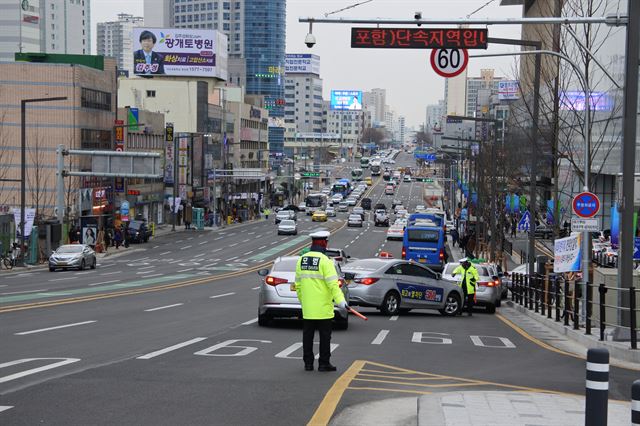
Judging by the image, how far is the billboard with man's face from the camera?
131m

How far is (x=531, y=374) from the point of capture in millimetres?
13719

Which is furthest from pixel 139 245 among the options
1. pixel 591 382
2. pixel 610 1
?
pixel 591 382

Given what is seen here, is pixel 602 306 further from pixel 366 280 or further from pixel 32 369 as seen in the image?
pixel 32 369

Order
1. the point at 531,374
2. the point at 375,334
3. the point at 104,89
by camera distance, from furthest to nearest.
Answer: the point at 104,89, the point at 375,334, the point at 531,374

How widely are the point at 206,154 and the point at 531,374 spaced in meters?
109

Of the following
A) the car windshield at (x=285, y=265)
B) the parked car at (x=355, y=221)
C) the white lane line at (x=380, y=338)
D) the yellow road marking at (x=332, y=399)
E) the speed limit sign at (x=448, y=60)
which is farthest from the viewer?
the parked car at (x=355, y=221)

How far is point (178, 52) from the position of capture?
131125mm

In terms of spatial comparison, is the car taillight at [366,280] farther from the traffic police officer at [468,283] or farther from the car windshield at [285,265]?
the car windshield at [285,265]

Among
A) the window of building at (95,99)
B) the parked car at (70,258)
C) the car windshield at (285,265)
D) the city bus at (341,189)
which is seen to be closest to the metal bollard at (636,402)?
the car windshield at (285,265)

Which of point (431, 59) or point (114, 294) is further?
point (114, 294)

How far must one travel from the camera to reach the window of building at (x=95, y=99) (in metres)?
77.5

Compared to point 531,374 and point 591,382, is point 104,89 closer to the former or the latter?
point 531,374

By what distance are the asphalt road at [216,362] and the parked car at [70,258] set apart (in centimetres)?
1903

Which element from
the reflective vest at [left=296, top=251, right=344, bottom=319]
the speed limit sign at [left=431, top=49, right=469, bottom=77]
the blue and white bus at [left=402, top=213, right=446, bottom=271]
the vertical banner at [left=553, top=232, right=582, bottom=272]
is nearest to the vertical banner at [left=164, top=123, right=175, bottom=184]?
the blue and white bus at [left=402, top=213, right=446, bottom=271]
